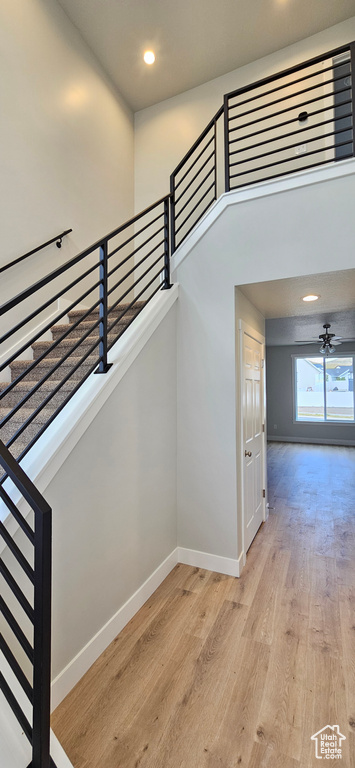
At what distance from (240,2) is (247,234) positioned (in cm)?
281

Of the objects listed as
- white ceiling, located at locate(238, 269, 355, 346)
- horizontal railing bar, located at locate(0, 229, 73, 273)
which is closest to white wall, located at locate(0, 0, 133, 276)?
horizontal railing bar, located at locate(0, 229, 73, 273)

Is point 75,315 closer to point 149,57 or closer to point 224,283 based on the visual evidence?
point 224,283

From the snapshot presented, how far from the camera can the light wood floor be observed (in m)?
1.40

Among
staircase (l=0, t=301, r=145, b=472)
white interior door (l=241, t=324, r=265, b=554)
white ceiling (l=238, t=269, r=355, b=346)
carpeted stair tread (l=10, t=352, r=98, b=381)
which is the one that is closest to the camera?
staircase (l=0, t=301, r=145, b=472)

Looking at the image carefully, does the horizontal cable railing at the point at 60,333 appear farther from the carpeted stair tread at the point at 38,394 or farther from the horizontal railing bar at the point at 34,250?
the horizontal railing bar at the point at 34,250

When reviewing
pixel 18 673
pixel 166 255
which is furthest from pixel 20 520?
pixel 166 255

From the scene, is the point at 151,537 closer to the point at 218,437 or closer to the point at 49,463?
the point at 218,437

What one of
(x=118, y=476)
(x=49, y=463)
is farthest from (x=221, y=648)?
(x=49, y=463)

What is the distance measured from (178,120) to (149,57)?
2.26ft

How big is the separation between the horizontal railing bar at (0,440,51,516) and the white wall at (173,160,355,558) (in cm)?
190

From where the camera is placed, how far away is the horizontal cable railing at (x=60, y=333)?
1.60m

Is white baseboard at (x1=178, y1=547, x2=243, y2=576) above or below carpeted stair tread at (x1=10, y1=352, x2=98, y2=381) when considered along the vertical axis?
below

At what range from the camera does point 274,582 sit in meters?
2.58

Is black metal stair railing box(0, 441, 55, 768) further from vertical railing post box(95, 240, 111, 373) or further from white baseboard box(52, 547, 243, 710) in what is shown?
vertical railing post box(95, 240, 111, 373)
